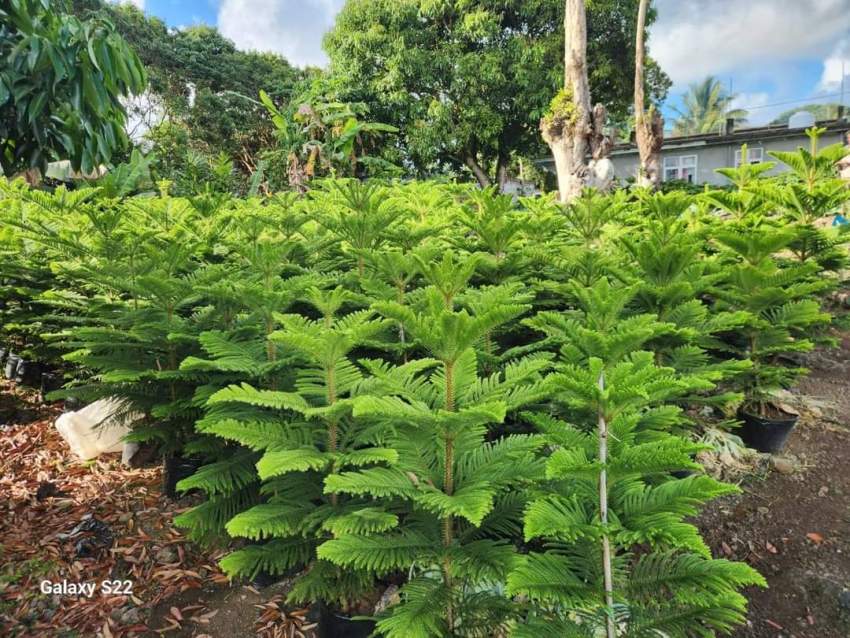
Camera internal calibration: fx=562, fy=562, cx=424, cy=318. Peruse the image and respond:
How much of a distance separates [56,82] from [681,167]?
94.4 feet

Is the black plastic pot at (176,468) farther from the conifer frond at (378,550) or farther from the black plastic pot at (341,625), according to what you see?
the conifer frond at (378,550)

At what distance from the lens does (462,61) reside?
17812 millimetres

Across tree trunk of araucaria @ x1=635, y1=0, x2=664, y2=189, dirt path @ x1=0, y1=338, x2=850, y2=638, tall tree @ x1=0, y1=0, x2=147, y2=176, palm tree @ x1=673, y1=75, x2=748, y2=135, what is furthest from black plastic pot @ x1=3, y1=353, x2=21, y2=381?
palm tree @ x1=673, y1=75, x2=748, y2=135

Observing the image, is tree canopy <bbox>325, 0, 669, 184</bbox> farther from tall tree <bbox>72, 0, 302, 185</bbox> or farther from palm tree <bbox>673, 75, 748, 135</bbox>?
palm tree <bbox>673, 75, 748, 135</bbox>

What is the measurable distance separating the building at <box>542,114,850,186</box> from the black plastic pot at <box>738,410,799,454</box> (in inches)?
868

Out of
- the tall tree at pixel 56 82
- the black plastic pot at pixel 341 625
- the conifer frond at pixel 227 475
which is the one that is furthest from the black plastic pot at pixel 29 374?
the black plastic pot at pixel 341 625

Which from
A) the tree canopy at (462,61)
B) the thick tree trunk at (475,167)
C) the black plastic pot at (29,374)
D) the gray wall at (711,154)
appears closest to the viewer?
the black plastic pot at (29,374)

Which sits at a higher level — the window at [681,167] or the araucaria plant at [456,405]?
the window at [681,167]

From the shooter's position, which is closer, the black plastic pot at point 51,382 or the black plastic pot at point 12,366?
the black plastic pot at point 51,382

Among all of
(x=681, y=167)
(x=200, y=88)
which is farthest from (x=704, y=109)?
(x=200, y=88)

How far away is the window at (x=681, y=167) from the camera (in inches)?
1037

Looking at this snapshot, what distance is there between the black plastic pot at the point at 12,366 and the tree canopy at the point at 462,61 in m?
14.3

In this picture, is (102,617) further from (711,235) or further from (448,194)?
(448,194)

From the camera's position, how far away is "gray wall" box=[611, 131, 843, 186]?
24.5m
